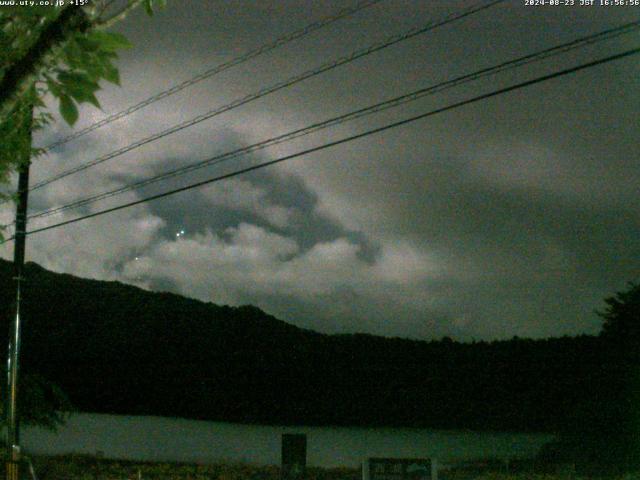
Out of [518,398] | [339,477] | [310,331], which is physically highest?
[310,331]

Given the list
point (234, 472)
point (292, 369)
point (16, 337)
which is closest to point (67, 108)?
point (16, 337)

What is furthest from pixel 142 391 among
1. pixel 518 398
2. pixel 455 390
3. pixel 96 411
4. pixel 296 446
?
pixel 296 446

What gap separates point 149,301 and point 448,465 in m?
23.3

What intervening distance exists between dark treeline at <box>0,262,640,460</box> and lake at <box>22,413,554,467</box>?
4.94ft

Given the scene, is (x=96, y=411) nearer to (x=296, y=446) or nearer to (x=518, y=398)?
(x=518, y=398)

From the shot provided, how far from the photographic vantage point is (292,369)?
35250mm

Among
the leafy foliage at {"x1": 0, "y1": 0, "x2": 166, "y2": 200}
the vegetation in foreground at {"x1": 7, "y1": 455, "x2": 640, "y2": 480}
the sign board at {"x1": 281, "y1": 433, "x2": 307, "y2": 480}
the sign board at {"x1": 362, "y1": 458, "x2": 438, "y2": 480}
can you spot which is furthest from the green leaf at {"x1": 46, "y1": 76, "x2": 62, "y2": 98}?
the vegetation in foreground at {"x1": 7, "y1": 455, "x2": 640, "y2": 480}

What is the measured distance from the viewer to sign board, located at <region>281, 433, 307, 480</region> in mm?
15047

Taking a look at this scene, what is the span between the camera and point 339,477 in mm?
20297

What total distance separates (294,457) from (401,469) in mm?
3982

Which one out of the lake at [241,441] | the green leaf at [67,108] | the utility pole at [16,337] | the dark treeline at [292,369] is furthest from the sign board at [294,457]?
the green leaf at [67,108]

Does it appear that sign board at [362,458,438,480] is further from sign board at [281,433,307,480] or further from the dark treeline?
the dark treeline

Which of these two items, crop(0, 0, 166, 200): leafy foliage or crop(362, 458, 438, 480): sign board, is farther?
crop(362, 458, 438, 480): sign board

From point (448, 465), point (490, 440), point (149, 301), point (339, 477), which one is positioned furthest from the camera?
point (149, 301)
